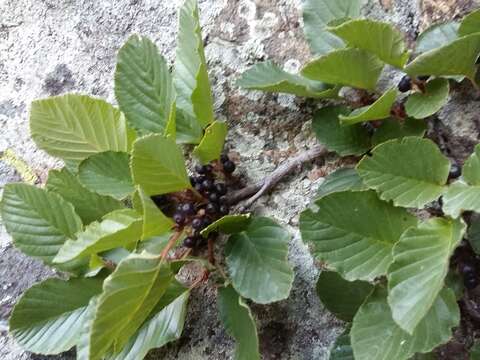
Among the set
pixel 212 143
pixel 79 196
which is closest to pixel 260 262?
pixel 212 143

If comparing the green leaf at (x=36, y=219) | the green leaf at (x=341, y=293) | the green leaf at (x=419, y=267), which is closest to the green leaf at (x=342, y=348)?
the green leaf at (x=341, y=293)

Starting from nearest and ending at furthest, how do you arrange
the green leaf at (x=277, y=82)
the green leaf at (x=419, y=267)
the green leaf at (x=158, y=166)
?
1. the green leaf at (x=419, y=267)
2. the green leaf at (x=158, y=166)
3. the green leaf at (x=277, y=82)

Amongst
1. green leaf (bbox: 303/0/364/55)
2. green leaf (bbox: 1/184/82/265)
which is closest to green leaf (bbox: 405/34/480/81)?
green leaf (bbox: 303/0/364/55)

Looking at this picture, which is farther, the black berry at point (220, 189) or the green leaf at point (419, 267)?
the black berry at point (220, 189)

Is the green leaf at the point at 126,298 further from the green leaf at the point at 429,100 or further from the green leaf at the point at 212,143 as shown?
the green leaf at the point at 429,100

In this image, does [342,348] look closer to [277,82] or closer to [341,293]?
[341,293]

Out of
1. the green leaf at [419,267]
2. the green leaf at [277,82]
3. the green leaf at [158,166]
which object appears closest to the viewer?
the green leaf at [419,267]
